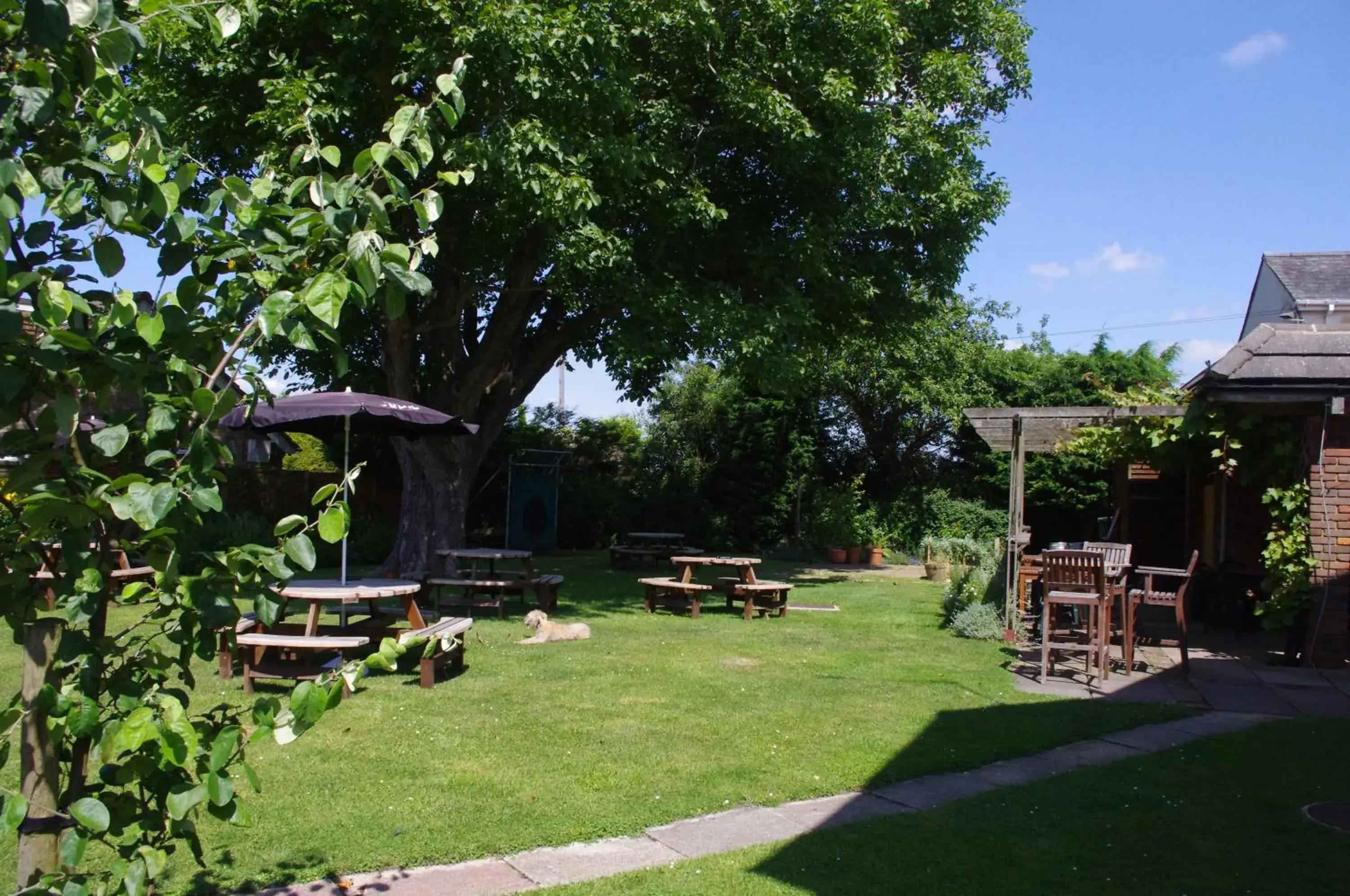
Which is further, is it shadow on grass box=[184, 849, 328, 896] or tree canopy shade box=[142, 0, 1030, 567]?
tree canopy shade box=[142, 0, 1030, 567]

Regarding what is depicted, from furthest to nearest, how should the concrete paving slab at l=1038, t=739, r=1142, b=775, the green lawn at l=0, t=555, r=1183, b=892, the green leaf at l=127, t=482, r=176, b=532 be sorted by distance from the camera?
the concrete paving slab at l=1038, t=739, r=1142, b=775 → the green lawn at l=0, t=555, r=1183, b=892 → the green leaf at l=127, t=482, r=176, b=532

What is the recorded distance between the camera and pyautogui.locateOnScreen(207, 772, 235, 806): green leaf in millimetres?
2125

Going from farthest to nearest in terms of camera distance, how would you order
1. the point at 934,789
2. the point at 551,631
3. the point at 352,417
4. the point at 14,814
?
1. the point at 551,631
2. the point at 352,417
3. the point at 934,789
4. the point at 14,814

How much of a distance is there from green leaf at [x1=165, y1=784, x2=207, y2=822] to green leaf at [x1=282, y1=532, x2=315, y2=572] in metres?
0.48

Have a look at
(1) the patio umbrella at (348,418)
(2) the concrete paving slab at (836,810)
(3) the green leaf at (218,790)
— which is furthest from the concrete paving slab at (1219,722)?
(3) the green leaf at (218,790)

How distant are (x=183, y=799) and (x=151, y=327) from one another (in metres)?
0.97

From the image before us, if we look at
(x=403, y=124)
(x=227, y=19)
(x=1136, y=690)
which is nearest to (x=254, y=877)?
(x=403, y=124)

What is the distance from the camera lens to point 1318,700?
856 cm

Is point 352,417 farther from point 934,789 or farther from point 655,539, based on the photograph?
point 655,539

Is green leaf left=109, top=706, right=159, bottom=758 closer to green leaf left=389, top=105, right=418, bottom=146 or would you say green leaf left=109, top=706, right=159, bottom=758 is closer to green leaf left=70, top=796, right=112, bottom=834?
green leaf left=70, top=796, right=112, bottom=834

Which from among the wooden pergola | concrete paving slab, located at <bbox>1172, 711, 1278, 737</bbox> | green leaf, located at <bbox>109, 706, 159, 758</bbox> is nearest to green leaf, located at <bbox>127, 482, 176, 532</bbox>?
green leaf, located at <bbox>109, 706, 159, 758</bbox>

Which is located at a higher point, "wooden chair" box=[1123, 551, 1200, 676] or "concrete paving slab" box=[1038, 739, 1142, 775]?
"wooden chair" box=[1123, 551, 1200, 676]

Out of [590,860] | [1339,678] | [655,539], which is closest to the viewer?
[590,860]

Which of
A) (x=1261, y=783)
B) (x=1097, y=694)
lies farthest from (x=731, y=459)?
(x=1261, y=783)
